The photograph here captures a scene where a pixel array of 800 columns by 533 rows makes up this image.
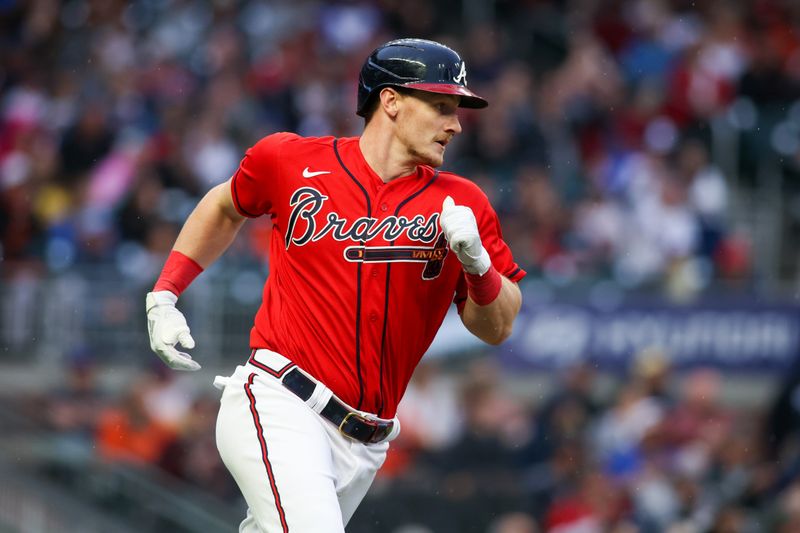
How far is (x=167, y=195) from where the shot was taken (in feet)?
38.4

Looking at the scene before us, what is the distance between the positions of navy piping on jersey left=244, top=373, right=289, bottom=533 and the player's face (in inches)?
39.5

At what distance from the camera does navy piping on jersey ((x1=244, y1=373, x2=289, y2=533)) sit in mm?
4527

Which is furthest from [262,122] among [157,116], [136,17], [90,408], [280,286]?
[280,286]

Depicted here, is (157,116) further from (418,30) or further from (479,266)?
(479,266)

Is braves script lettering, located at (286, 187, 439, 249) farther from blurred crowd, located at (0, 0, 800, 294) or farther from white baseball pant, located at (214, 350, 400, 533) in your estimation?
blurred crowd, located at (0, 0, 800, 294)

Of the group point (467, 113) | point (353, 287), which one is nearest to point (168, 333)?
point (353, 287)

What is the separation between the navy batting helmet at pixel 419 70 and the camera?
4.78 meters

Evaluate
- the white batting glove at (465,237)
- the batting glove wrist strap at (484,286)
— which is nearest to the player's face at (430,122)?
the white batting glove at (465,237)

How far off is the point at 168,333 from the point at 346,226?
0.74 metres

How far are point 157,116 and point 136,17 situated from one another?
2396 mm

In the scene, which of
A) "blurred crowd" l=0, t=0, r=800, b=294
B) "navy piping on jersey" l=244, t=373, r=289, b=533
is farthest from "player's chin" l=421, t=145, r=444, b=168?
"blurred crowd" l=0, t=0, r=800, b=294

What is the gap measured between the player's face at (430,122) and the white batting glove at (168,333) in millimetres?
1053

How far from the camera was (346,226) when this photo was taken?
4805mm

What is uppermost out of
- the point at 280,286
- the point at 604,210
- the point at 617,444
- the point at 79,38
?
the point at 280,286
